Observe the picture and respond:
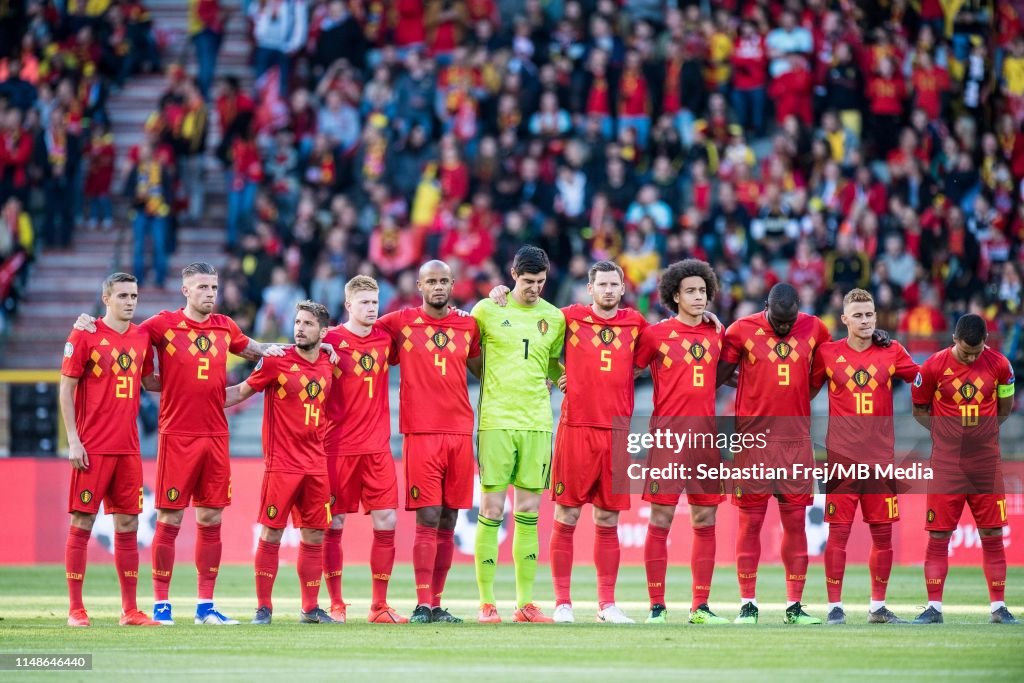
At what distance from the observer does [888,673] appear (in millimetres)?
9234

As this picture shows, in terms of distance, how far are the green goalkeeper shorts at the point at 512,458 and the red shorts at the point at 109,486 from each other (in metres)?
2.63

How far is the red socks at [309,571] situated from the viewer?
12.7 m

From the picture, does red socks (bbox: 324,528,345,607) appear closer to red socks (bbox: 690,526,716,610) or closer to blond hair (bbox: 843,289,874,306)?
red socks (bbox: 690,526,716,610)

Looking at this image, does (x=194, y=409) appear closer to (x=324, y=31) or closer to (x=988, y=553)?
(x=988, y=553)

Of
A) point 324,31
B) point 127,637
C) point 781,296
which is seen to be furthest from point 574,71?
point 127,637

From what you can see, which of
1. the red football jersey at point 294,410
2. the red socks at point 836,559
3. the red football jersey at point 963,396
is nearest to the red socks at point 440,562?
the red football jersey at point 294,410

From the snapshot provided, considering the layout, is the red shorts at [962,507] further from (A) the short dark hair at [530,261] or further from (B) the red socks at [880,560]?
(A) the short dark hair at [530,261]

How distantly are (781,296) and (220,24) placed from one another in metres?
16.8

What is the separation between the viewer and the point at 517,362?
41.4 ft

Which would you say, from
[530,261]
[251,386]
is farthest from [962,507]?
[251,386]

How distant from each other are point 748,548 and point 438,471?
2472 mm

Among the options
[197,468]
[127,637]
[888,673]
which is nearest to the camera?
[888,673]

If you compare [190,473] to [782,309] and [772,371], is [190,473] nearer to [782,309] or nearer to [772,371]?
[772,371]

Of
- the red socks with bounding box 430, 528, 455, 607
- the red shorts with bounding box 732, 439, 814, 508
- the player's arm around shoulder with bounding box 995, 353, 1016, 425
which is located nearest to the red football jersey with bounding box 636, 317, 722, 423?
the red shorts with bounding box 732, 439, 814, 508
